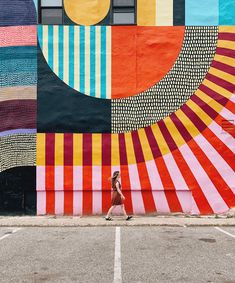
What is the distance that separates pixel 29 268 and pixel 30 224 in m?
5.69

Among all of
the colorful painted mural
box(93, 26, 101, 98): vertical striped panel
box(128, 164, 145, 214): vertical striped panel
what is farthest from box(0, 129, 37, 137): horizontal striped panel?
box(128, 164, 145, 214): vertical striped panel

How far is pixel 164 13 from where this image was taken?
15336 millimetres

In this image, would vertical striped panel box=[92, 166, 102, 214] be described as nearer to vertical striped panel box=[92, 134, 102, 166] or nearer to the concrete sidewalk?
vertical striped panel box=[92, 134, 102, 166]

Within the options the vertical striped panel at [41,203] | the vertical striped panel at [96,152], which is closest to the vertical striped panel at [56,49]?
the vertical striped panel at [96,152]

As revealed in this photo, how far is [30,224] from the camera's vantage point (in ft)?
43.4

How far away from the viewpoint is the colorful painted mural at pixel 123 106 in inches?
593

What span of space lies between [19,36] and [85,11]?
237 cm

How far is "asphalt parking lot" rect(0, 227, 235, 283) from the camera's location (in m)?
7.12

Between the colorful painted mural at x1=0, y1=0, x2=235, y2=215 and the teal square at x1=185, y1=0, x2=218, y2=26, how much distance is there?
0.11ft

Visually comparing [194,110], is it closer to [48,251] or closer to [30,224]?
[30,224]

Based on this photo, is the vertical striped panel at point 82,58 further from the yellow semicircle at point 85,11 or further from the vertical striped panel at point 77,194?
the vertical striped panel at point 77,194

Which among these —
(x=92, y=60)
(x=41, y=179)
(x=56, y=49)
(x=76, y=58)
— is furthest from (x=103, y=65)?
(x=41, y=179)

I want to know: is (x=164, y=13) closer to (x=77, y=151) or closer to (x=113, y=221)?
(x=77, y=151)

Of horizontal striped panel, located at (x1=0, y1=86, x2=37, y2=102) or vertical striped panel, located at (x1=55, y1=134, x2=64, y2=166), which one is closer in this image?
vertical striped panel, located at (x1=55, y1=134, x2=64, y2=166)
